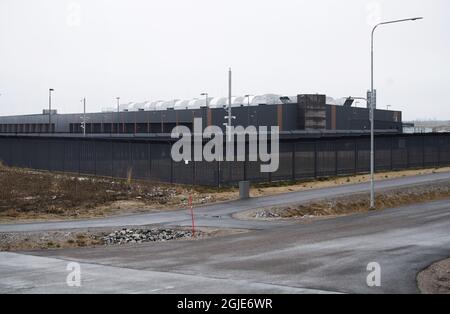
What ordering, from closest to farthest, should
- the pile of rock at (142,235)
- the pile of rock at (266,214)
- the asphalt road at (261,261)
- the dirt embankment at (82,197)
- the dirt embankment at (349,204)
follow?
the asphalt road at (261,261)
the pile of rock at (142,235)
the pile of rock at (266,214)
the dirt embankment at (349,204)
the dirt embankment at (82,197)

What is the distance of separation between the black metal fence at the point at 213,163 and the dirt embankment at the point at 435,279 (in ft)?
89.7

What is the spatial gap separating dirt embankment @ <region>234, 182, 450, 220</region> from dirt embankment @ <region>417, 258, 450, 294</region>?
544 inches

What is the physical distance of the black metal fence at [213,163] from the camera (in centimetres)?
4331

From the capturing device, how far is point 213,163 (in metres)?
42.0

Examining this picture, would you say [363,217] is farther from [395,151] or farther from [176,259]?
[395,151]

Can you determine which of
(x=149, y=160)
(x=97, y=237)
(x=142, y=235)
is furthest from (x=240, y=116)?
(x=97, y=237)

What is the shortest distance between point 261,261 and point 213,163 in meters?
26.0

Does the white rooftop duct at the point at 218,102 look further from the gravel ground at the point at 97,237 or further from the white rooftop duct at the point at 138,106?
the gravel ground at the point at 97,237

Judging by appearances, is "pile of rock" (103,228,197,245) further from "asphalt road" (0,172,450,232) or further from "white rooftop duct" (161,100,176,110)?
"white rooftop duct" (161,100,176,110)

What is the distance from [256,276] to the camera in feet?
45.3

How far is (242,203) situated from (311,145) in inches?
583

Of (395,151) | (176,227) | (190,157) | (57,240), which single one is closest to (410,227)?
(176,227)

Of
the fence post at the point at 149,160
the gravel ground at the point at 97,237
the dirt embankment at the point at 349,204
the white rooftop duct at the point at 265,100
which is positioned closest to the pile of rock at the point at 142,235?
the gravel ground at the point at 97,237

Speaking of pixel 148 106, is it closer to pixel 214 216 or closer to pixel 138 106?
pixel 138 106
